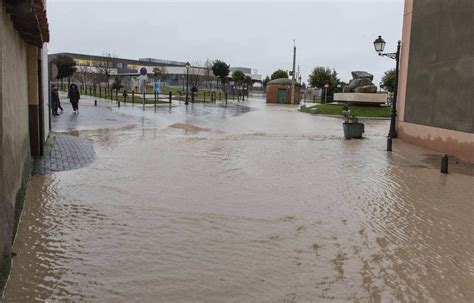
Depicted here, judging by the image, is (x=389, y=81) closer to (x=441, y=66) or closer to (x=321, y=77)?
(x=321, y=77)

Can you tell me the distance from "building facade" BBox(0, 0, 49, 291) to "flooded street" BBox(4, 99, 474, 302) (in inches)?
14.7

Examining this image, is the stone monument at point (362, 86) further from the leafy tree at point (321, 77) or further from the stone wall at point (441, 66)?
the leafy tree at point (321, 77)

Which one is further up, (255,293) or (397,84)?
(397,84)

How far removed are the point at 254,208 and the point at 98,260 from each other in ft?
8.82

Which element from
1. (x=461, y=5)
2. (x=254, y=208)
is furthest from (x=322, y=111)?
(x=254, y=208)

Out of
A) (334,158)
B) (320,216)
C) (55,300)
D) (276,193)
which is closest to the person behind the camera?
(55,300)

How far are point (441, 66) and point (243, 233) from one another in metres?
10.5

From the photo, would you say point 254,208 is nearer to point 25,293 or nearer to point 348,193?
point 348,193

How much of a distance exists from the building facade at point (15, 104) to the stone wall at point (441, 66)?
1020cm

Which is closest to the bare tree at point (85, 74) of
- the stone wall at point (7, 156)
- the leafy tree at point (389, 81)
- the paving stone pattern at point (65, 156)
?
the leafy tree at point (389, 81)

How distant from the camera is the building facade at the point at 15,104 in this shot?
14.5 feet

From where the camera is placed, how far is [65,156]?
34.2 feet

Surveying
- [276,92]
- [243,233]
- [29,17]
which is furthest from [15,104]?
[276,92]

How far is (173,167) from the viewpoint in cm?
972
